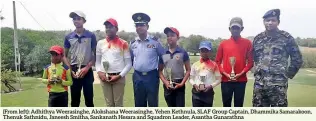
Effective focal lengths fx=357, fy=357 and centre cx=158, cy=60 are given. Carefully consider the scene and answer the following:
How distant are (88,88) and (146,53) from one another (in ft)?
2.16

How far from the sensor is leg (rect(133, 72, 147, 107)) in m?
3.19

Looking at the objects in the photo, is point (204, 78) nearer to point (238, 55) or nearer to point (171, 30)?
point (238, 55)

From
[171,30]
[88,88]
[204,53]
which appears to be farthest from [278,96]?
[88,88]

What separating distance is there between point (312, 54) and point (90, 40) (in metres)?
2.22

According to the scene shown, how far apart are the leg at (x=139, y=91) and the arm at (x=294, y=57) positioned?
126cm

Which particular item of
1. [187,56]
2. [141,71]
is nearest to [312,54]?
[187,56]

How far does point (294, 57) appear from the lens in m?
2.97

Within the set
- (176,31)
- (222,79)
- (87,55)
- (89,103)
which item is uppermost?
(176,31)

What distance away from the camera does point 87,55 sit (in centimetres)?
328

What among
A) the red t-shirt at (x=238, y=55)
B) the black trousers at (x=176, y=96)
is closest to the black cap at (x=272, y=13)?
the red t-shirt at (x=238, y=55)

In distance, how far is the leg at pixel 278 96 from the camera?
3.03m

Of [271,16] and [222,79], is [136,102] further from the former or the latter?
[271,16]

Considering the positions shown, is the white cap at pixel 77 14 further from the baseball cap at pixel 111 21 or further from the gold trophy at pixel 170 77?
the gold trophy at pixel 170 77

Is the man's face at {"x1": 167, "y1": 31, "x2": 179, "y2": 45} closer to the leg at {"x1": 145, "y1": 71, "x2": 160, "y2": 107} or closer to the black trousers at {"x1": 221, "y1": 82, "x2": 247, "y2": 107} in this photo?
the leg at {"x1": 145, "y1": 71, "x2": 160, "y2": 107}
